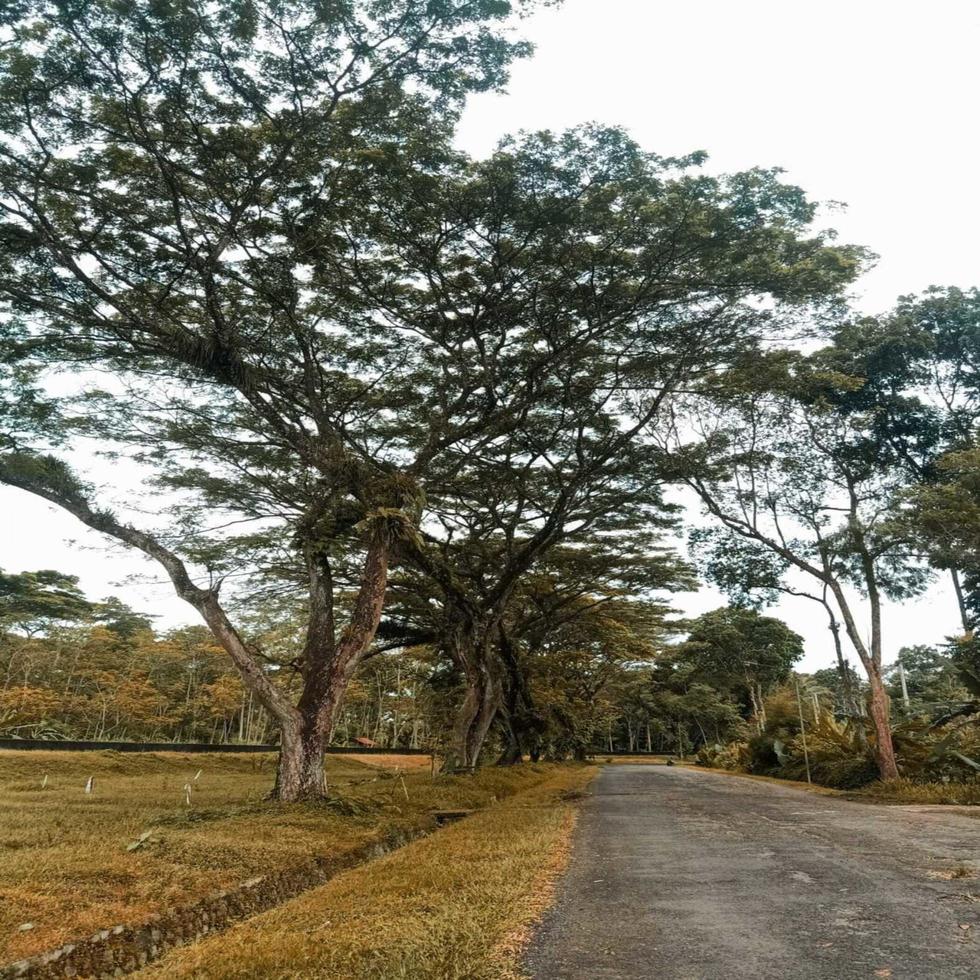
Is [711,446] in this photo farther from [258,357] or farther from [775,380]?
[258,357]

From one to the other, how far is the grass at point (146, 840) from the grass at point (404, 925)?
754mm

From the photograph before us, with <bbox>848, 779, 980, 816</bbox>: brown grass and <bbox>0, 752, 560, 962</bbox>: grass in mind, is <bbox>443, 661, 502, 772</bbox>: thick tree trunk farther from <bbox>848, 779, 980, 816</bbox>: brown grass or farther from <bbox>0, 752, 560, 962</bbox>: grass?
<bbox>848, 779, 980, 816</bbox>: brown grass

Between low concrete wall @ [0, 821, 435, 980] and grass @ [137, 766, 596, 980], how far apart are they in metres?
0.40

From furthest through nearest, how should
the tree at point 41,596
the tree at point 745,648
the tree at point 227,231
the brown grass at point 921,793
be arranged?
the tree at point 745,648 → the tree at point 41,596 → the brown grass at point 921,793 → the tree at point 227,231

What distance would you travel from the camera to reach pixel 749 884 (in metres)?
4.97

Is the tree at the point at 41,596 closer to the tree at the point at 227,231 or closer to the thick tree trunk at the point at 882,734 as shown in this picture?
the tree at the point at 227,231

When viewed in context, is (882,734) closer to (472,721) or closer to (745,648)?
(472,721)

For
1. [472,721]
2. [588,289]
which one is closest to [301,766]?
[588,289]

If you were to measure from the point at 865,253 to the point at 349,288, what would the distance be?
26.7ft

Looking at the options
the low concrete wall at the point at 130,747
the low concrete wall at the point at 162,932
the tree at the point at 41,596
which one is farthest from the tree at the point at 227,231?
the tree at the point at 41,596

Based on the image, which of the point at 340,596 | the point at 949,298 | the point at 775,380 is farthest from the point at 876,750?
the point at 340,596

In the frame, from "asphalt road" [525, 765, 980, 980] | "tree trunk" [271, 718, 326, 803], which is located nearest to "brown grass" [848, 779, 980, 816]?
"asphalt road" [525, 765, 980, 980]

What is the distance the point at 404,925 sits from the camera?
4008 mm

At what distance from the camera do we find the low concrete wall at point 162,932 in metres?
3.76
